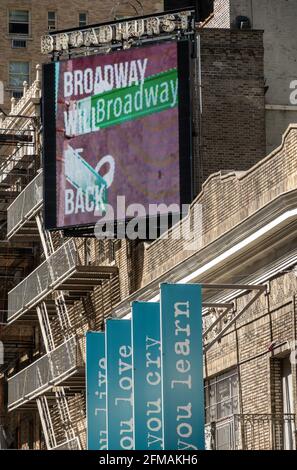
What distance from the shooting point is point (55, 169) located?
179ft

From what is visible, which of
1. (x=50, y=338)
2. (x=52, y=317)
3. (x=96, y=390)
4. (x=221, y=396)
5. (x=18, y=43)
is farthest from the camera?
(x=18, y=43)

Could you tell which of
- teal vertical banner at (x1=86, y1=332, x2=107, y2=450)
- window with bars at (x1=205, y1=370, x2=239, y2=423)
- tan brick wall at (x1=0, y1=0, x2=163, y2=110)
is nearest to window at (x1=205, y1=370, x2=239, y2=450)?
window with bars at (x1=205, y1=370, x2=239, y2=423)

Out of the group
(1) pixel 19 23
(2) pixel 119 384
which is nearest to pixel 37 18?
(1) pixel 19 23

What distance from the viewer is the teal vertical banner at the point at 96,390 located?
47.8 metres

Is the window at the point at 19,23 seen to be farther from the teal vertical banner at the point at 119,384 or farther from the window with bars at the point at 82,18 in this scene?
the teal vertical banner at the point at 119,384

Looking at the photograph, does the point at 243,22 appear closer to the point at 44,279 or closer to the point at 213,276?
the point at 44,279

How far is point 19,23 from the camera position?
3620 inches

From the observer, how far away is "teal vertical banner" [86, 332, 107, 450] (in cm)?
4775

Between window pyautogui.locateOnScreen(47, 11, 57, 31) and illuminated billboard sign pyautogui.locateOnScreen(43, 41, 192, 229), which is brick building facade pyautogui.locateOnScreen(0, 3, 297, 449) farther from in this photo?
window pyautogui.locateOnScreen(47, 11, 57, 31)

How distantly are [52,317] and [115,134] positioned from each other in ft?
35.6

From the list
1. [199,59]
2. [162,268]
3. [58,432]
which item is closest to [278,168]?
[162,268]

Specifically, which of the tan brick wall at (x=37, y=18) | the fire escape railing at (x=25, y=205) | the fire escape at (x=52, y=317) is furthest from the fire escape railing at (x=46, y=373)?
the tan brick wall at (x=37, y=18)

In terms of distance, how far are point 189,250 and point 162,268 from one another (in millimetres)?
2998

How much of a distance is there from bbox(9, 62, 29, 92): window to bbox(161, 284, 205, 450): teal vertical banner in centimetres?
4971
